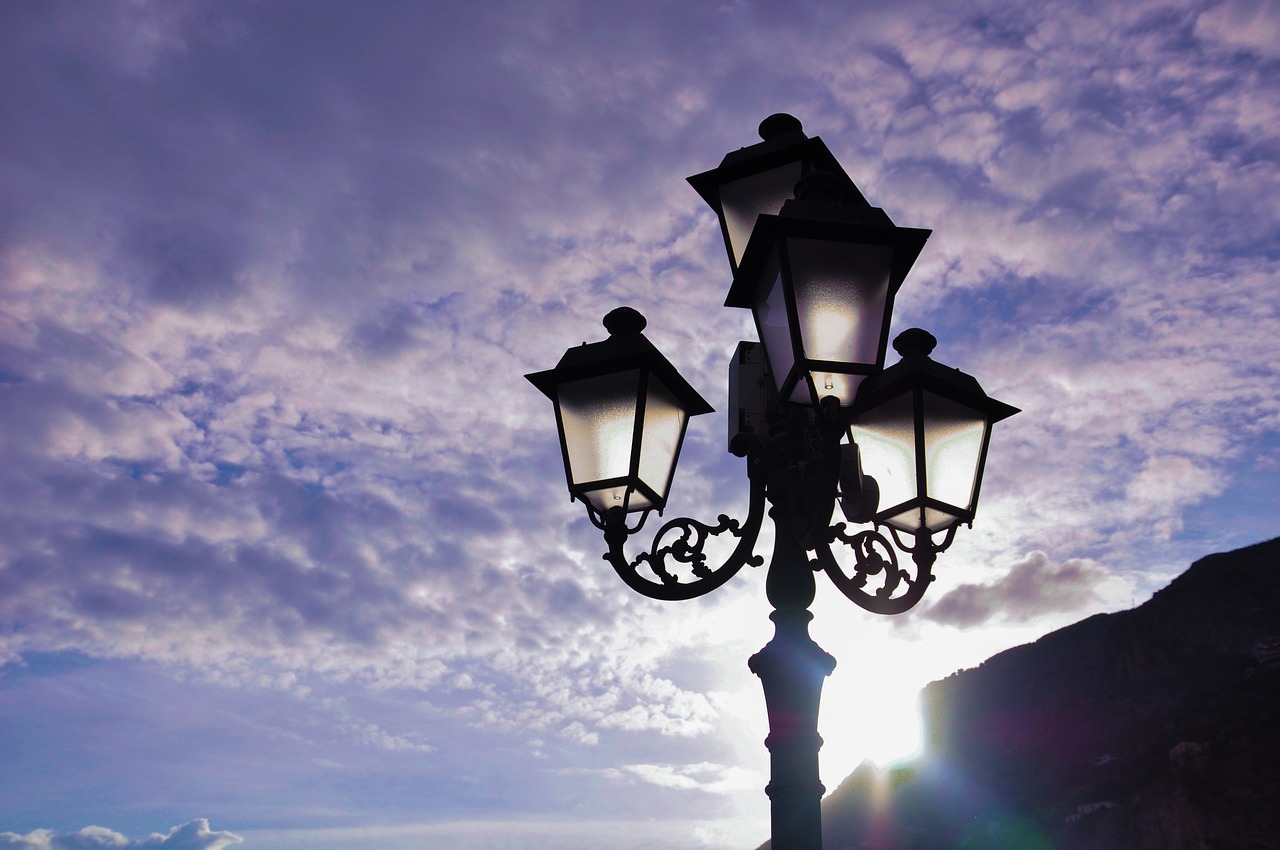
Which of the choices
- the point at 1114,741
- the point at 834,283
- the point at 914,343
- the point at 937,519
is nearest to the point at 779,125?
the point at 914,343

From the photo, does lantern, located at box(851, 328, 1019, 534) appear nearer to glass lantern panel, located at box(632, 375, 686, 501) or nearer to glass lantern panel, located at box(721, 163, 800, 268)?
glass lantern panel, located at box(632, 375, 686, 501)

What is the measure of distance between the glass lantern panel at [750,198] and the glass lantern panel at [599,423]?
1139mm

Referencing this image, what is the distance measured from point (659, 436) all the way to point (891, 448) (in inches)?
45.8

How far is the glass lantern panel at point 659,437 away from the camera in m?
4.87

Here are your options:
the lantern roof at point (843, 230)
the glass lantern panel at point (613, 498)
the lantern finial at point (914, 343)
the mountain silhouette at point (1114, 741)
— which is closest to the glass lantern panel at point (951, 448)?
the lantern finial at point (914, 343)

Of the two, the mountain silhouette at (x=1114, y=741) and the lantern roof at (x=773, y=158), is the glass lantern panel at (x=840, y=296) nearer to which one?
the lantern roof at (x=773, y=158)

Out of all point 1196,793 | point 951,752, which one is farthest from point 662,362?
point 951,752

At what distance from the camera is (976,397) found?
492 cm

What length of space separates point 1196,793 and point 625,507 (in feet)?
302

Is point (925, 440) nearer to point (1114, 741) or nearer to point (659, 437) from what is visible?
point (659, 437)

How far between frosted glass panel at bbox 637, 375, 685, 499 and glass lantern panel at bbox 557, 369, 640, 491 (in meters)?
0.09

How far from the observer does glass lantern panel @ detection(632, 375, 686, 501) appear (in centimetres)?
487

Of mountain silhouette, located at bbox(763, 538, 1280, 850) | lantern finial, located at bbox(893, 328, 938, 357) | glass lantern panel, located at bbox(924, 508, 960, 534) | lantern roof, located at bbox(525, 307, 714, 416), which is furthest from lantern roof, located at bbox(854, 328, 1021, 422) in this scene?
mountain silhouette, located at bbox(763, 538, 1280, 850)

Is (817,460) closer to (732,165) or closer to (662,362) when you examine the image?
(662,362)
